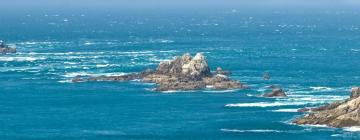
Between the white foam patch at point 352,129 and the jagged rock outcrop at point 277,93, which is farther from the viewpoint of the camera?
the jagged rock outcrop at point 277,93

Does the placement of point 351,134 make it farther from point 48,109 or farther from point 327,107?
point 48,109

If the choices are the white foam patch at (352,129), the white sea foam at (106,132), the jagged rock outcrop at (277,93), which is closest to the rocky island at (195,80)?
the jagged rock outcrop at (277,93)

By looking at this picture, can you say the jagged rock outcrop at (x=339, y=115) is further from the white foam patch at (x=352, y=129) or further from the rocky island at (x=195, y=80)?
the rocky island at (x=195, y=80)

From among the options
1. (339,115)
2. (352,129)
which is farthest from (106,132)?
(352,129)

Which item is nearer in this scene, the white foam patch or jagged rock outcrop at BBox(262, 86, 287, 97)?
the white foam patch

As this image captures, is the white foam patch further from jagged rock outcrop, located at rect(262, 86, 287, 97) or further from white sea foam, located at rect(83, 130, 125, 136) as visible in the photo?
jagged rock outcrop, located at rect(262, 86, 287, 97)

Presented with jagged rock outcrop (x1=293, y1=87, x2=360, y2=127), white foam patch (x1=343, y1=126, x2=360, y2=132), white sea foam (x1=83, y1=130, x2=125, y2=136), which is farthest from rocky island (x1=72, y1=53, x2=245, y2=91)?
white foam patch (x1=343, y1=126, x2=360, y2=132)

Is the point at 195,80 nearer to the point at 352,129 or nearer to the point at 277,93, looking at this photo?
the point at 277,93

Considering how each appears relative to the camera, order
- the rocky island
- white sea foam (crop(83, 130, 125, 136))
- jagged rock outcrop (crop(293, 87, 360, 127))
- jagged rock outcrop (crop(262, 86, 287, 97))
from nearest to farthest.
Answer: jagged rock outcrop (crop(293, 87, 360, 127)) < white sea foam (crop(83, 130, 125, 136)) < jagged rock outcrop (crop(262, 86, 287, 97)) < the rocky island
